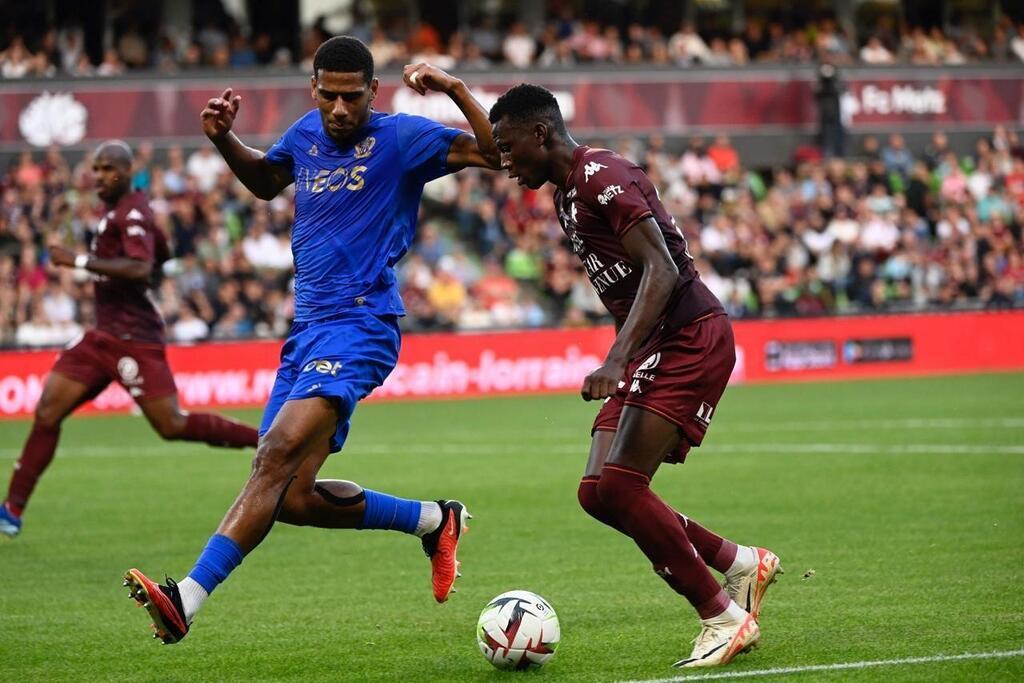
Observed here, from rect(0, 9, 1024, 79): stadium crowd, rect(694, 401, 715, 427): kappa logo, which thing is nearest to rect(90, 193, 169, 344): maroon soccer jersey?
rect(694, 401, 715, 427): kappa logo

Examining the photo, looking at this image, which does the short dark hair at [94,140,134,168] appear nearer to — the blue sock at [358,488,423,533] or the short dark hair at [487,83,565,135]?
the blue sock at [358,488,423,533]

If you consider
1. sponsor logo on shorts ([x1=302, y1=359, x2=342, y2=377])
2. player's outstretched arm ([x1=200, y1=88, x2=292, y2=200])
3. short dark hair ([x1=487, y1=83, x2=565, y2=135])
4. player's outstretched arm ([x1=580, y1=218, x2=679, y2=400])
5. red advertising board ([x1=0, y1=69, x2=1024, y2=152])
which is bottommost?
red advertising board ([x1=0, y1=69, x2=1024, y2=152])

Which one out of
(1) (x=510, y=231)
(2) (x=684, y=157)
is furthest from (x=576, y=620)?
(2) (x=684, y=157)

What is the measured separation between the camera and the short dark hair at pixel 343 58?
6.90 meters

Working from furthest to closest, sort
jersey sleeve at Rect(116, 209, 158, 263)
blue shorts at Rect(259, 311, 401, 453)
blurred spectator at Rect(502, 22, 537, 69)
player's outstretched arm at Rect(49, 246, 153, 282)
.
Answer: blurred spectator at Rect(502, 22, 537, 69), jersey sleeve at Rect(116, 209, 158, 263), player's outstretched arm at Rect(49, 246, 153, 282), blue shorts at Rect(259, 311, 401, 453)

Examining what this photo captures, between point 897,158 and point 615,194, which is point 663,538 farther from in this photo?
point 897,158

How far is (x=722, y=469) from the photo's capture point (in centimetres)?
1418

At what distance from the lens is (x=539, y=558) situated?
9.64m

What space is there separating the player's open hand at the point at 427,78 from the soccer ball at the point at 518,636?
238 cm

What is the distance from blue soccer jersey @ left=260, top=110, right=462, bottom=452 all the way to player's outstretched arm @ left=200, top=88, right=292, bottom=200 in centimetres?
21

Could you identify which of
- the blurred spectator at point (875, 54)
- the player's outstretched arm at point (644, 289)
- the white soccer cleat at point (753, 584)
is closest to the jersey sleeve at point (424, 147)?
the player's outstretched arm at point (644, 289)

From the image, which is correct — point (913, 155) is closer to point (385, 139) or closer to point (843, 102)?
point (843, 102)

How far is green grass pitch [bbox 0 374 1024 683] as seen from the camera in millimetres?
6785

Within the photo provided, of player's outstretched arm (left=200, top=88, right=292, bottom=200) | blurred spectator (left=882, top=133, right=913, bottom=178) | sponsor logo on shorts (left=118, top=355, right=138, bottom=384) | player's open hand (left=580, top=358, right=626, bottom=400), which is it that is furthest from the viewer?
blurred spectator (left=882, top=133, right=913, bottom=178)
